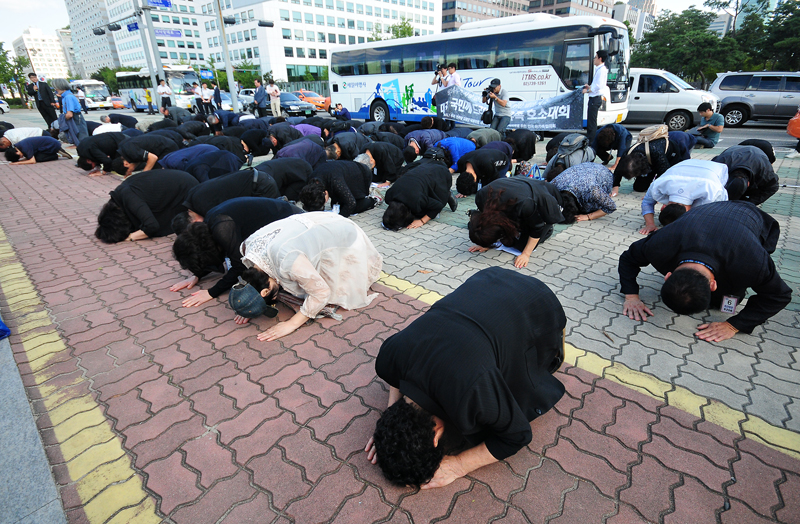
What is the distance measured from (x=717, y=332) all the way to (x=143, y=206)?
552cm

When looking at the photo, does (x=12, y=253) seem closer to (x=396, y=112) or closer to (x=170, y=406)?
(x=170, y=406)

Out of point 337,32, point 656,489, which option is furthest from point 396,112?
point 337,32

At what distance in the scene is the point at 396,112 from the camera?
46.1ft

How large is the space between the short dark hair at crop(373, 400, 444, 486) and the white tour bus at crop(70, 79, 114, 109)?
42184mm

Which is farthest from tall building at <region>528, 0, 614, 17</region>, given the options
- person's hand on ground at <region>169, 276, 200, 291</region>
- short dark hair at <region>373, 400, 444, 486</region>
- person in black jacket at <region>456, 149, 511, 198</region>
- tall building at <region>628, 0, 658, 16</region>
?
short dark hair at <region>373, 400, 444, 486</region>

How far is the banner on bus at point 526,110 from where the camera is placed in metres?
9.31

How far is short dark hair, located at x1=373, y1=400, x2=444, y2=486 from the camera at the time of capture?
4.92 ft

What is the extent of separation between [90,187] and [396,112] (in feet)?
31.2

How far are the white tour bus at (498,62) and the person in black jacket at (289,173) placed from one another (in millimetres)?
6387

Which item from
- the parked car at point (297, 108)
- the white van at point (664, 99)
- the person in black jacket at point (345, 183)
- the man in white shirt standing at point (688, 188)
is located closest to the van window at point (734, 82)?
the white van at point (664, 99)

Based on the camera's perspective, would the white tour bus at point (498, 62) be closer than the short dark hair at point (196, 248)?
No

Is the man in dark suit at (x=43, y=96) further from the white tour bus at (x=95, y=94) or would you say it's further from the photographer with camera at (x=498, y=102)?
the white tour bus at (x=95, y=94)

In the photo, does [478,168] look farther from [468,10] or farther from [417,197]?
[468,10]

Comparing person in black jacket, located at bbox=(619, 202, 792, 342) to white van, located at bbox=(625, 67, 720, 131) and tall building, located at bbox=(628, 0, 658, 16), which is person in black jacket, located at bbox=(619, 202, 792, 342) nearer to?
white van, located at bbox=(625, 67, 720, 131)
